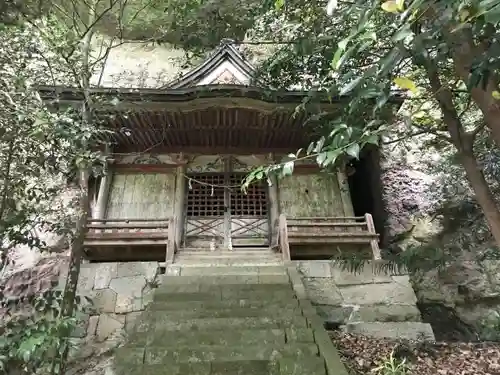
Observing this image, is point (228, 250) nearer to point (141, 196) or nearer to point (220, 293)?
point (141, 196)

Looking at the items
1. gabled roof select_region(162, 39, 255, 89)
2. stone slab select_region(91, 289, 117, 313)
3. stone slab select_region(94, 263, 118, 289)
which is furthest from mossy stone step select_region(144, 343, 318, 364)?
gabled roof select_region(162, 39, 255, 89)

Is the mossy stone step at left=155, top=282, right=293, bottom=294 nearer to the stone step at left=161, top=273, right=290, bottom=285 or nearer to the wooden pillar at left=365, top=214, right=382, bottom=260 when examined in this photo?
the stone step at left=161, top=273, right=290, bottom=285

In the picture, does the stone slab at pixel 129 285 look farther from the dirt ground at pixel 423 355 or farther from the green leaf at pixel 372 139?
the green leaf at pixel 372 139

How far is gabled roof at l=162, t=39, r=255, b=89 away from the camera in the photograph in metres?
9.26

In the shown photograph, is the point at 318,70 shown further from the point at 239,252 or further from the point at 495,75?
the point at 495,75

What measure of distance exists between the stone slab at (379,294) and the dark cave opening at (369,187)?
2.86m

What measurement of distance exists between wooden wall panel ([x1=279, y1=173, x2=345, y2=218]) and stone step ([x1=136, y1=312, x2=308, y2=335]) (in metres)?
3.93

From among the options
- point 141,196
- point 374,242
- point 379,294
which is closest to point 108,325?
point 141,196

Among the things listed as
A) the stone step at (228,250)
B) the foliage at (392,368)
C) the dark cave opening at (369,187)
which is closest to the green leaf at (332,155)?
the foliage at (392,368)

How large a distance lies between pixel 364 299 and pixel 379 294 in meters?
0.24

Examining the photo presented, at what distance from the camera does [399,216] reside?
9.14 meters

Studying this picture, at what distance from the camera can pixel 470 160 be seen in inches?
157

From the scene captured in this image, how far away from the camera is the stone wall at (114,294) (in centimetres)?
583

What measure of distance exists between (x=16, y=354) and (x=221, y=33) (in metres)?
5.30
